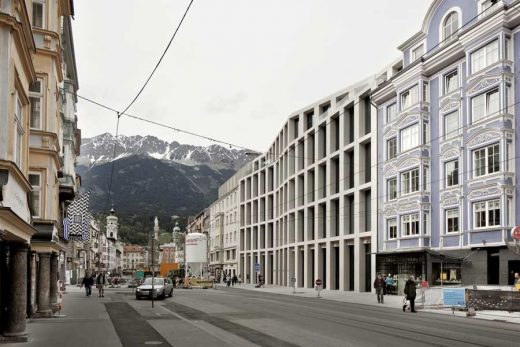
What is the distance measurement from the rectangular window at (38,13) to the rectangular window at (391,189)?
3170 centimetres

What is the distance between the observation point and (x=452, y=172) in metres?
41.4

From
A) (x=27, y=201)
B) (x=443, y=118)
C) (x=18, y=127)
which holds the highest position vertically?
(x=443, y=118)

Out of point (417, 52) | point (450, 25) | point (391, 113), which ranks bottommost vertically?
point (391, 113)

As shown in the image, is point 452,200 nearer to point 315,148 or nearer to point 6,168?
point 315,148

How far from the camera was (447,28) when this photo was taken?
43.0 m

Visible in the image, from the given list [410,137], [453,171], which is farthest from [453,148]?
[410,137]

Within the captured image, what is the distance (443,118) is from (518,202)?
9464mm

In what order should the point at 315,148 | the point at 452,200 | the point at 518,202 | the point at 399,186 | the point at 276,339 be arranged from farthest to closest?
1. the point at 315,148
2. the point at 399,186
3. the point at 452,200
4. the point at 518,202
5. the point at 276,339

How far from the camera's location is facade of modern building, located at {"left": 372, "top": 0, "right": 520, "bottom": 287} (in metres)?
35.8

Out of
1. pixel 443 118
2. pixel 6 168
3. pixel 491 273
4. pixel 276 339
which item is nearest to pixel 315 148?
pixel 443 118

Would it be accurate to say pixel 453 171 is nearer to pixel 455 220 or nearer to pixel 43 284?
pixel 455 220

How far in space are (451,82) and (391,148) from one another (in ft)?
28.3

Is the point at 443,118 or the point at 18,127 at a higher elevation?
the point at 443,118

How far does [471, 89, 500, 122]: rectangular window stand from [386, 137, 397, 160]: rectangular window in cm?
1057
